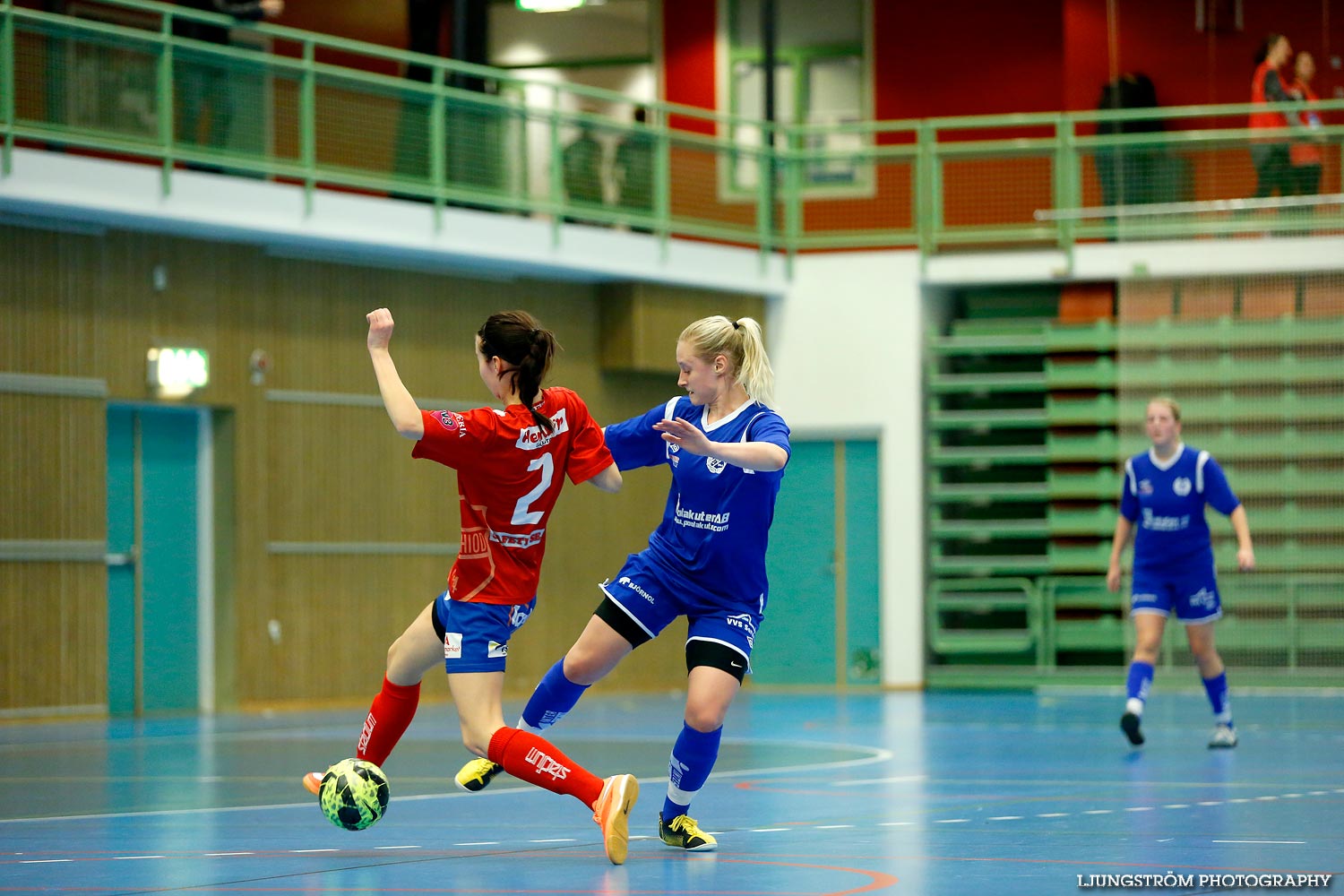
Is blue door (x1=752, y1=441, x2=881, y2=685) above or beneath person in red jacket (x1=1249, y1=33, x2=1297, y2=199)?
beneath

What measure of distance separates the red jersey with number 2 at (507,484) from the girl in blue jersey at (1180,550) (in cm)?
614

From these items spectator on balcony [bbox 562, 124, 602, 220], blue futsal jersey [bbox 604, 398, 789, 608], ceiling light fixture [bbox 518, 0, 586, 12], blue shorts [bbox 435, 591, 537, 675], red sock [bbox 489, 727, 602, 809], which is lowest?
red sock [bbox 489, 727, 602, 809]

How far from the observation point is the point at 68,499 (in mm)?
15766

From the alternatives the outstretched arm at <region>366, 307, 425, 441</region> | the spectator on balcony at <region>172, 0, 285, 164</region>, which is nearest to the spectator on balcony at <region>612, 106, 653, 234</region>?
the spectator on balcony at <region>172, 0, 285, 164</region>

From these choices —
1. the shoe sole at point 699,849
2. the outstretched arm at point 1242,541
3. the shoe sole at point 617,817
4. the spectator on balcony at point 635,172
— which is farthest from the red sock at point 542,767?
the spectator on balcony at point 635,172

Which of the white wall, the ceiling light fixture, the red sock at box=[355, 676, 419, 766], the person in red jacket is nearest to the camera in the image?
the red sock at box=[355, 676, 419, 766]

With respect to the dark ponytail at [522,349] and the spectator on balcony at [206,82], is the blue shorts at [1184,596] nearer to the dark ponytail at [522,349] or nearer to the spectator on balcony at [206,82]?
the dark ponytail at [522,349]

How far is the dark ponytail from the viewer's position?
664 centimetres

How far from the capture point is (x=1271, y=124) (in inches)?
762

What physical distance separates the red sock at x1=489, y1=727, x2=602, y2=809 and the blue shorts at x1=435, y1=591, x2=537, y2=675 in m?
0.28

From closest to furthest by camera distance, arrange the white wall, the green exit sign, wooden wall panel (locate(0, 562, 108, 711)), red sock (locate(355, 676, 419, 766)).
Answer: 1. red sock (locate(355, 676, 419, 766))
2. wooden wall panel (locate(0, 562, 108, 711))
3. the green exit sign
4. the white wall

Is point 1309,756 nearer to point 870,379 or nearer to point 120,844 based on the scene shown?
point 120,844

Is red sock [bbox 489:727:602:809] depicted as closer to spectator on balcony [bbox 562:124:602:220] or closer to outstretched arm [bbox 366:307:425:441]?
outstretched arm [bbox 366:307:425:441]

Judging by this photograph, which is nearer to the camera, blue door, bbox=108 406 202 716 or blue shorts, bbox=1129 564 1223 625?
blue shorts, bbox=1129 564 1223 625
